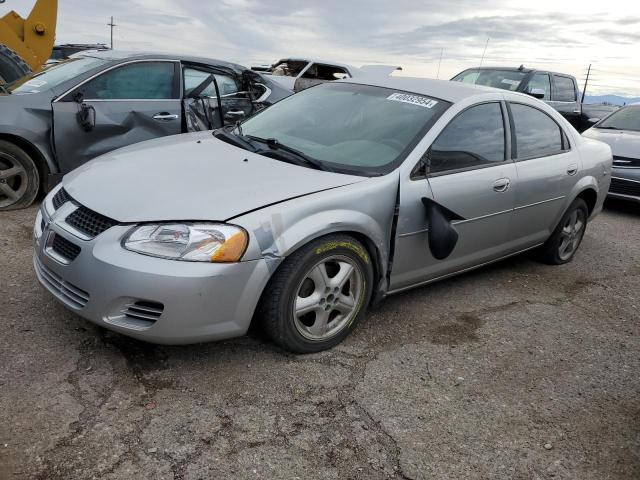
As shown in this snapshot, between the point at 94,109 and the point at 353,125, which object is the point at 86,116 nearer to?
the point at 94,109

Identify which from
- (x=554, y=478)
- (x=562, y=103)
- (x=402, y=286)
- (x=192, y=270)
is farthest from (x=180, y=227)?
(x=562, y=103)

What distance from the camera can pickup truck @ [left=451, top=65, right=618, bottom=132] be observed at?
1092 cm

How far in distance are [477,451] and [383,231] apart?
129 cm

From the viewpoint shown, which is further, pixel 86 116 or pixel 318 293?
pixel 86 116

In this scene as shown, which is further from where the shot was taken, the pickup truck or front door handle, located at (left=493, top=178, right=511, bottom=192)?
the pickup truck

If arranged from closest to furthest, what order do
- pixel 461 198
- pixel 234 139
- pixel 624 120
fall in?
pixel 461 198 < pixel 234 139 < pixel 624 120

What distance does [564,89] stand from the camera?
1207cm

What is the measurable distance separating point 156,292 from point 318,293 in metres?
0.88

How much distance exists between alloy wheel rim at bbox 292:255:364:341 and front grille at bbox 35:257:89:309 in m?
1.04

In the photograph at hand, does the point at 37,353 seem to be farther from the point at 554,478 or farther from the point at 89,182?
the point at 554,478

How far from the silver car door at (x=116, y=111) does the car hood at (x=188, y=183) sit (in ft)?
6.39

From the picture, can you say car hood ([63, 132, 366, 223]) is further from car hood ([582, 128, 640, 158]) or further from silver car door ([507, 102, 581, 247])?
car hood ([582, 128, 640, 158])

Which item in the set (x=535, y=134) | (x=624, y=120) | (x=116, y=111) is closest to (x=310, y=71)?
(x=624, y=120)

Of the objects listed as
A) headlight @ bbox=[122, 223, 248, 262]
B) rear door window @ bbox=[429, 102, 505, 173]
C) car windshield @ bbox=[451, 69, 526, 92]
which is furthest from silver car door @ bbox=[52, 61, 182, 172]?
car windshield @ bbox=[451, 69, 526, 92]
